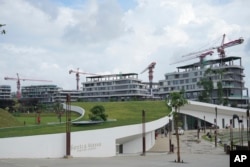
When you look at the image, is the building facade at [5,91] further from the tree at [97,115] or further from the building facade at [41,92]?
the tree at [97,115]

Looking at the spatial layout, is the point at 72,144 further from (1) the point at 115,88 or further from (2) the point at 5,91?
(2) the point at 5,91

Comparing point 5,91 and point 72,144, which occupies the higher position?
point 5,91

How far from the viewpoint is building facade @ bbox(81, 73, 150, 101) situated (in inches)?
5487

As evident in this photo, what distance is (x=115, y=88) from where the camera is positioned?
141 meters

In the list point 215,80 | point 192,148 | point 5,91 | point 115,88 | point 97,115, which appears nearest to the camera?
point 97,115

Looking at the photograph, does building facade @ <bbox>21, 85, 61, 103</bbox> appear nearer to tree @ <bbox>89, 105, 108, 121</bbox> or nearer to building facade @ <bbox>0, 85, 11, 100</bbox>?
building facade @ <bbox>0, 85, 11, 100</bbox>

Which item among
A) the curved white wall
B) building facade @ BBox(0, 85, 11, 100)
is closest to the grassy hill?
the curved white wall

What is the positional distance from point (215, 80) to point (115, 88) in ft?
148

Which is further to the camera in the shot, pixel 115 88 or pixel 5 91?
pixel 5 91

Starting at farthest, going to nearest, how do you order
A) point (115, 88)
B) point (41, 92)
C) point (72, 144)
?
point (41, 92) < point (115, 88) < point (72, 144)

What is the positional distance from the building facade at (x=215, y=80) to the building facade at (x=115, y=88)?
12829 mm

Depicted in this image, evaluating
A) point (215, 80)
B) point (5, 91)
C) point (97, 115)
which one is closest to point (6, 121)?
point (97, 115)

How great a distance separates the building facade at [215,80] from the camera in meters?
104

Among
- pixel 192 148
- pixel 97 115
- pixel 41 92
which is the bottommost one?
pixel 192 148
